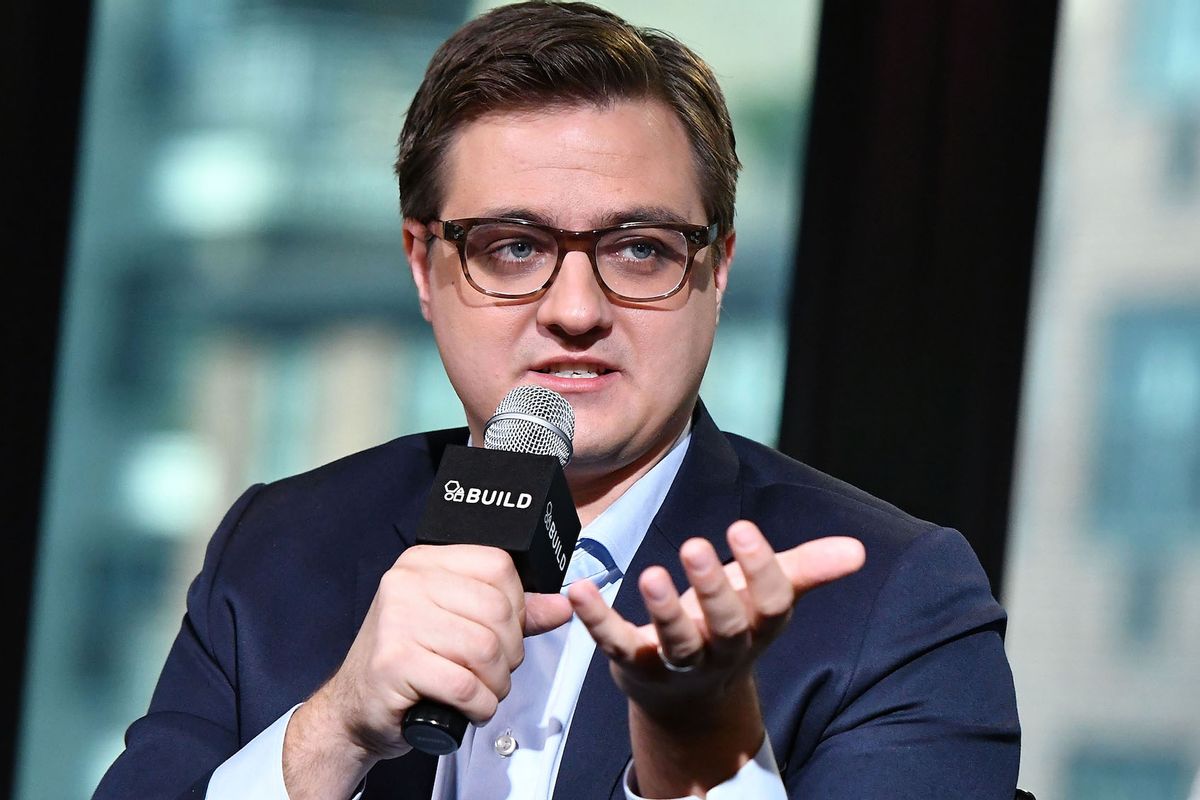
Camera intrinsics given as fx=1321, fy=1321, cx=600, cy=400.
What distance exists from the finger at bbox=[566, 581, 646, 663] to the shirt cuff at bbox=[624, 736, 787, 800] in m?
0.19

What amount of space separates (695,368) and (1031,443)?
1.39 m

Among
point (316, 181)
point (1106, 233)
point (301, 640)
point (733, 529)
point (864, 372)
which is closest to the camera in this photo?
point (733, 529)

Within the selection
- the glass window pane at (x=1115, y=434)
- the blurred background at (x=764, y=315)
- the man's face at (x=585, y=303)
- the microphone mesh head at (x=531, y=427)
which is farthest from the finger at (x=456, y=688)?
the glass window pane at (x=1115, y=434)

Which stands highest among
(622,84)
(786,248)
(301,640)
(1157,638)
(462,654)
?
(622,84)

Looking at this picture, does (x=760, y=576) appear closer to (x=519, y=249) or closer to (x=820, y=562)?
(x=820, y=562)

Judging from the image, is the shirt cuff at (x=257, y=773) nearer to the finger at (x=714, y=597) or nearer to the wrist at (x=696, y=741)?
the wrist at (x=696, y=741)

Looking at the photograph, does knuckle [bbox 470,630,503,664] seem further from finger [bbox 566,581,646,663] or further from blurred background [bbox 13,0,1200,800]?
blurred background [bbox 13,0,1200,800]

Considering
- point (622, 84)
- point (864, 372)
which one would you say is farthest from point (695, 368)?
point (864, 372)

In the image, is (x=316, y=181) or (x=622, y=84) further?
(x=316, y=181)

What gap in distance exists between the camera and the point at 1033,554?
289cm

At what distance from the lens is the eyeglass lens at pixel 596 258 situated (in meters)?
1.65

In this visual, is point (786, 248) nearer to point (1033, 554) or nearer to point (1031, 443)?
point (1031, 443)

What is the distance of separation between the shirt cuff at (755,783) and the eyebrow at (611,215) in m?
0.72

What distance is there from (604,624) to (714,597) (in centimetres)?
9
